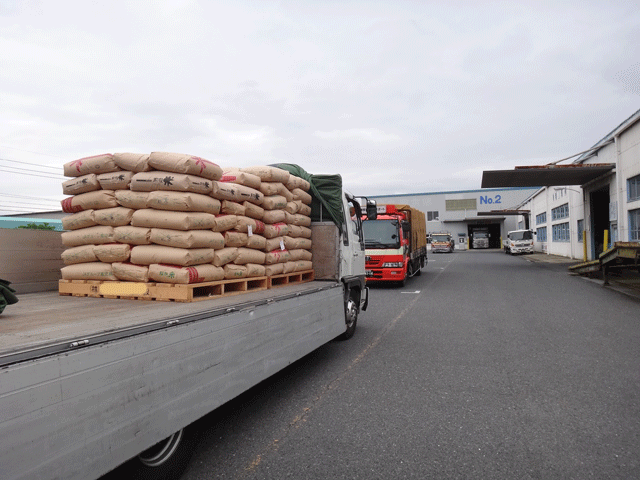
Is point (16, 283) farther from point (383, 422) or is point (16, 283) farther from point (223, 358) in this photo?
point (383, 422)

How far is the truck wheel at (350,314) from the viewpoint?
7.09 meters

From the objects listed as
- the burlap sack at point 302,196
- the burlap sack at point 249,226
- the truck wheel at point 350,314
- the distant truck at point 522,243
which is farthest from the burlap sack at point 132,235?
the distant truck at point 522,243

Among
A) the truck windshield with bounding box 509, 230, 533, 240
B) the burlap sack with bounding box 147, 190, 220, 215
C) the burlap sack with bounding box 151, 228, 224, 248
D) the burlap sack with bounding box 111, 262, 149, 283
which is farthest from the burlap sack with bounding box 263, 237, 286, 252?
the truck windshield with bounding box 509, 230, 533, 240

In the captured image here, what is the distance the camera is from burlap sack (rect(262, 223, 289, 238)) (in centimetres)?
562

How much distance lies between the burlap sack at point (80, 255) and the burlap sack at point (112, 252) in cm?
8

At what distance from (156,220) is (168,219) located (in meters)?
0.12

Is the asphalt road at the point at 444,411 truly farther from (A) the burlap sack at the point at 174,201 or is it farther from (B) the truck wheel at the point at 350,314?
(A) the burlap sack at the point at 174,201

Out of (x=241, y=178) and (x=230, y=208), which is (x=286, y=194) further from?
(x=230, y=208)

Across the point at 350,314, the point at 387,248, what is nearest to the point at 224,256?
the point at 350,314

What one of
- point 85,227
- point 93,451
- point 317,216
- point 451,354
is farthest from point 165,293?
point 451,354

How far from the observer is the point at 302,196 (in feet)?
21.4

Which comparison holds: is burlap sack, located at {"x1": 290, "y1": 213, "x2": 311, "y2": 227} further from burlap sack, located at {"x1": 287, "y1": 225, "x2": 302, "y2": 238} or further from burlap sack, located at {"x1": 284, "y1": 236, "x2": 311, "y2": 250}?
burlap sack, located at {"x1": 284, "y1": 236, "x2": 311, "y2": 250}

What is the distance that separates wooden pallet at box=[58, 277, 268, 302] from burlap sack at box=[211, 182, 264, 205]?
89 centimetres

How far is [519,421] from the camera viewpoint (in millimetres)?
3932
